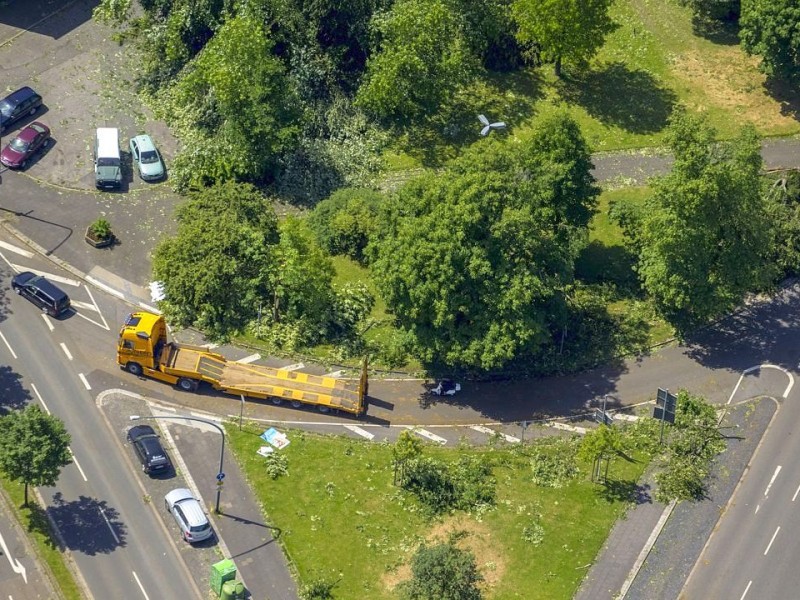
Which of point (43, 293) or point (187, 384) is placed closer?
point (187, 384)

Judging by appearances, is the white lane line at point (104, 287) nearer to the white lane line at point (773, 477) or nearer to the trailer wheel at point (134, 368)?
the trailer wheel at point (134, 368)

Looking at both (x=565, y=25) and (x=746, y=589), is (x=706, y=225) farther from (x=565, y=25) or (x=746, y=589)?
(x=565, y=25)

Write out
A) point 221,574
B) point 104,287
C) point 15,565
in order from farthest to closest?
point 104,287, point 15,565, point 221,574

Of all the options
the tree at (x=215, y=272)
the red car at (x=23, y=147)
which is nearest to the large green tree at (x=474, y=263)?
the tree at (x=215, y=272)

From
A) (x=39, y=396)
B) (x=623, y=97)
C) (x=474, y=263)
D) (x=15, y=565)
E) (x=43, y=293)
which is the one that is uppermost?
(x=474, y=263)

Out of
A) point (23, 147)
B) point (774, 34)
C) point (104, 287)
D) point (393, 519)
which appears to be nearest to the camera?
point (393, 519)

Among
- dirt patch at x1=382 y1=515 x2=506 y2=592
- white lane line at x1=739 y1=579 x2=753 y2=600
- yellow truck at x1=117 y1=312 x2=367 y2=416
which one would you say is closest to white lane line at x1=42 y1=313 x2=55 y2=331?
yellow truck at x1=117 y1=312 x2=367 y2=416

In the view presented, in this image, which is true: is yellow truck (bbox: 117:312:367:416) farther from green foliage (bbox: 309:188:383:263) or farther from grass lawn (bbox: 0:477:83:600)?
green foliage (bbox: 309:188:383:263)

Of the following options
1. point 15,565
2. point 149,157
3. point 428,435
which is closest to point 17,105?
point 149,157
